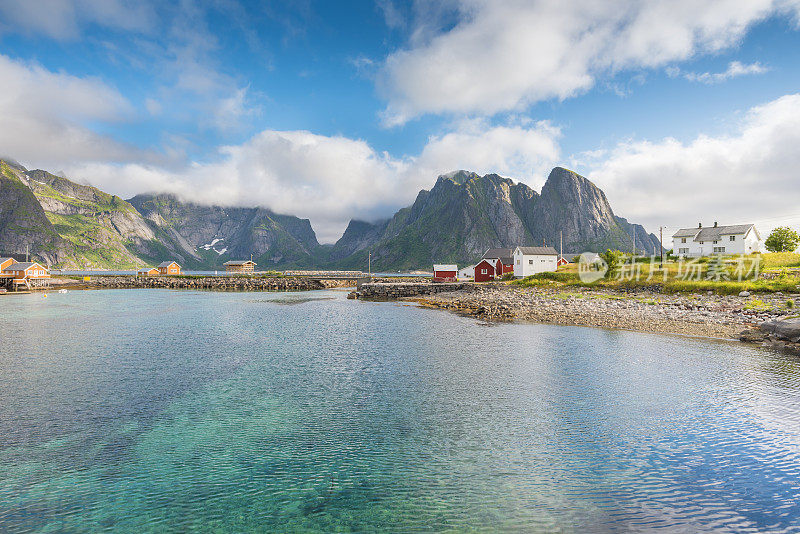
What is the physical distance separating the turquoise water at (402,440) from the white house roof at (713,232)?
86.7 meters

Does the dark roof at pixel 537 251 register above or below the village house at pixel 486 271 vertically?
above

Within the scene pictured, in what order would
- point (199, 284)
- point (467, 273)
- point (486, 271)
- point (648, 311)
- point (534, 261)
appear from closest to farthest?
1. point (648, 311)
2. point (534, 261)
3. point (486, 271)
4. point (467, 273)
5. point (199, 284)

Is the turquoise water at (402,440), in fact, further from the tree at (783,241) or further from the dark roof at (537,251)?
the tree at (783,241)

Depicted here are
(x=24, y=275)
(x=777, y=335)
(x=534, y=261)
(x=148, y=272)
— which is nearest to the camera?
(x=777, y=335)

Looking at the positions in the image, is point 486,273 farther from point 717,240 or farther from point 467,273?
point 717,240

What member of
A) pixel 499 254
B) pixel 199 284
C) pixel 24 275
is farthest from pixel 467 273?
A: pixel 24 275

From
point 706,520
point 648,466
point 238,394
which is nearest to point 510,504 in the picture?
point 706,520

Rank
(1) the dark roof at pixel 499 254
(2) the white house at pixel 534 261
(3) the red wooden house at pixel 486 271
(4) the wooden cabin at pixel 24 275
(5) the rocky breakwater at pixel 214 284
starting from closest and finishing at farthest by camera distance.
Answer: (2) the white house at pixel 534 261 → (4) the wooden cabin at pixel 24 275 → (3) the red wooden house at pixel 486 271 → (1) the dark roof at pixel 499 254 → (5) the rocky breakwater at pixel 214 284

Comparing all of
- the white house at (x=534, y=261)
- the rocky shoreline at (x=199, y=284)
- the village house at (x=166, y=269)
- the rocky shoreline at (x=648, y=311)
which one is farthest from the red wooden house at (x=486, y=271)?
the village house at (x=166, y=269)

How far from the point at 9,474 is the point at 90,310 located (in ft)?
228

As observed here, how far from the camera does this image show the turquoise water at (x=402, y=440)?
10820mm

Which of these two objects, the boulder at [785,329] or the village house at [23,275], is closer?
the boulder at [785,329]

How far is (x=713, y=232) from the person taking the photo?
98.5 meters

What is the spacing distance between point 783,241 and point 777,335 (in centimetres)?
8350
